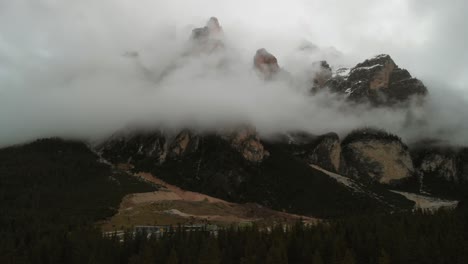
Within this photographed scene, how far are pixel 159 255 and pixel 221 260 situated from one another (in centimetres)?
1906

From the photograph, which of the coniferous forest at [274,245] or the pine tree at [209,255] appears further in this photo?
the coniferous forest at [274,245]

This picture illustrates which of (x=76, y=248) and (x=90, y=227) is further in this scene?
(x=90, y=227)

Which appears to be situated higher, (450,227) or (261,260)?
(450,227)

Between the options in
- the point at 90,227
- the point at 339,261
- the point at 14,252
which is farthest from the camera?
the point at 90,227

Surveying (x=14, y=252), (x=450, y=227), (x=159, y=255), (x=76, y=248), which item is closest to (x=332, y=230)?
(x=450, y=227)

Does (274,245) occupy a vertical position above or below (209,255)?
above

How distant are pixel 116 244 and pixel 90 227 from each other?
32.7 metres

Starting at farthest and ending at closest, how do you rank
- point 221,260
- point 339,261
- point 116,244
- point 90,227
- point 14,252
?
point 90,227 < point 116,244 < point 14,252 < point 221,260 < point 339,261

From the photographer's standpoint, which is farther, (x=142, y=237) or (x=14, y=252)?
(x=142, y=237)

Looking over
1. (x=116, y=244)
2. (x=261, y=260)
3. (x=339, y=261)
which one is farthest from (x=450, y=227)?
(x=116, y=244)

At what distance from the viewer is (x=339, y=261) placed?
5364 inches

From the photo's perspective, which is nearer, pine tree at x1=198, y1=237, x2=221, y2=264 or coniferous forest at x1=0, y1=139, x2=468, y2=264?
pine tree at x1=198, y1=237, x2=221, y2=264

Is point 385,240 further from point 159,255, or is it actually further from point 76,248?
point 76,248

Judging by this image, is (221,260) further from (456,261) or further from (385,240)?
(456,261)
